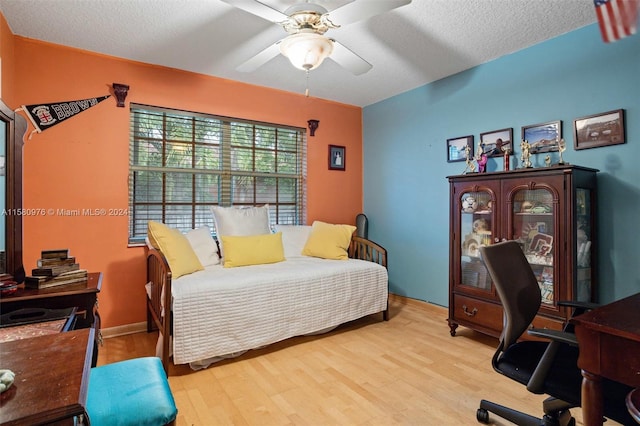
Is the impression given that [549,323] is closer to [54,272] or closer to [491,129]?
[491,129]

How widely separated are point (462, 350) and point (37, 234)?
11.3 ft

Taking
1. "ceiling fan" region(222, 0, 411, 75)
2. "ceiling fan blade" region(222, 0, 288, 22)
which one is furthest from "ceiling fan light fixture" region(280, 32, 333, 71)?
"ceiling fan blade" region(222, 0, 288, 22)

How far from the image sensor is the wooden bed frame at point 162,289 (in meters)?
2.18

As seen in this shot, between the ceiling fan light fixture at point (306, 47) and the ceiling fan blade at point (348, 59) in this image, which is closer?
the ceiling fan light fixture at point (306, 47)

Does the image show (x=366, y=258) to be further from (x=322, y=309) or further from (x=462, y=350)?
(x=462, y=350)

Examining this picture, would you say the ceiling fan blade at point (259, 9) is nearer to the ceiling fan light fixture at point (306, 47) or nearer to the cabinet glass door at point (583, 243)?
the ceiling fan light fixture at point (306, 47)

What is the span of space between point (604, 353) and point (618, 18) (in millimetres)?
1055

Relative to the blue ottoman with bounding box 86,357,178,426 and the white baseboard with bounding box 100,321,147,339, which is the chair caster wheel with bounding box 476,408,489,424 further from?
the white baseboard with bounding box 100,321,147,339

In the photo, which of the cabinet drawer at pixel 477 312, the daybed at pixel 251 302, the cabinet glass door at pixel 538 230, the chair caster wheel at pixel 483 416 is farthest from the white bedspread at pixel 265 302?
the chair caster wheel at pixel 483 416

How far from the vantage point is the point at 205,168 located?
3.38 meters

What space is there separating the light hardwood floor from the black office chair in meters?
0.29

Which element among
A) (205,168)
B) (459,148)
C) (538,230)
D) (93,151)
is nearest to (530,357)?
(538,230)

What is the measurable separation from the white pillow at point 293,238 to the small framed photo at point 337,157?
969 mm

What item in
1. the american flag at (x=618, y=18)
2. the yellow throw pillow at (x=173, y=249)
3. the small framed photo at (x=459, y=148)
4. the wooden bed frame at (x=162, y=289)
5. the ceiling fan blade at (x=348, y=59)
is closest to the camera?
the american flag at (x=618, y=18)
